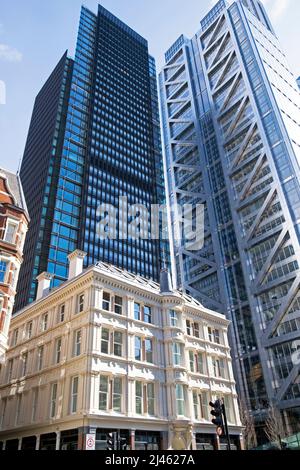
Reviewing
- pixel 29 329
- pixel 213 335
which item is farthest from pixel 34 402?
pixel 213 335

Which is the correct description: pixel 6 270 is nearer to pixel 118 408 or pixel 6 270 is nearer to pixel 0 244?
pixel 0 244

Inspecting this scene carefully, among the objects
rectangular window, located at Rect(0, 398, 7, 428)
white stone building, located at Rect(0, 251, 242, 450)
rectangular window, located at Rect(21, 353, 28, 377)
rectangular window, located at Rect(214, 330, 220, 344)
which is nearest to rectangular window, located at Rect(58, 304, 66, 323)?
white stone building, located at Rect(0, 251, 242, 450)

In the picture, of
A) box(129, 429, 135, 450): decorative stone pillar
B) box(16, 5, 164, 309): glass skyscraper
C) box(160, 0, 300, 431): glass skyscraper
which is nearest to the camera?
box(129, 429, 135, 450): decorative stone pillar

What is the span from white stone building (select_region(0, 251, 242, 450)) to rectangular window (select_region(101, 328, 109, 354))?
0.27 feet

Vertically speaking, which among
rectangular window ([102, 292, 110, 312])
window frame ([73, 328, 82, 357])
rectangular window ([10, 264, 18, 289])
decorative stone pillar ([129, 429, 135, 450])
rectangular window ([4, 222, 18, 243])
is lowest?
decorative stone pillar ([129, 429, 135, 450])

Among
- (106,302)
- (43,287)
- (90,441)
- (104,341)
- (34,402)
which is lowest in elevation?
(90,441)

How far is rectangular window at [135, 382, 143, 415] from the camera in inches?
1136

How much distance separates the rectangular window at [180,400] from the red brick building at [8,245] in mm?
14642

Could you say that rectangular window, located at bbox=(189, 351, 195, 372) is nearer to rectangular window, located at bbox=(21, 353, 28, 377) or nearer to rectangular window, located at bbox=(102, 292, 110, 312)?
rectangular window, located at bbox=(102, 292, 110, 312)

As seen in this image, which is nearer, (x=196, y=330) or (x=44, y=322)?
(x=44, y=322)

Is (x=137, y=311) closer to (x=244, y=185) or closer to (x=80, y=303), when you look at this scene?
(x=80, y=303)

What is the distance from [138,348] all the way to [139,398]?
3.96 m

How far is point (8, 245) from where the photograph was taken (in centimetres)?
2875

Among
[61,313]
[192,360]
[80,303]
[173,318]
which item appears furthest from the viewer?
[192,360]
